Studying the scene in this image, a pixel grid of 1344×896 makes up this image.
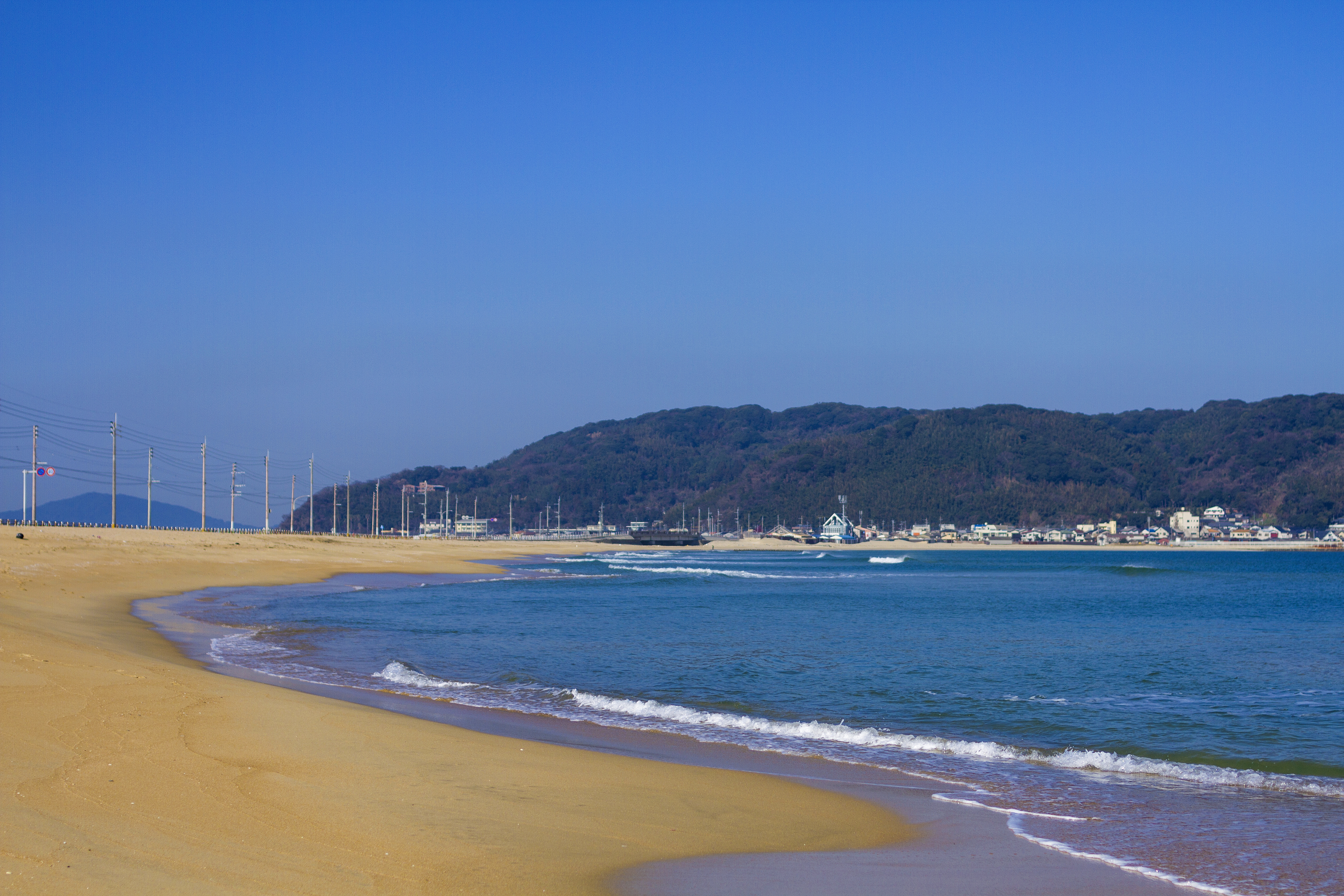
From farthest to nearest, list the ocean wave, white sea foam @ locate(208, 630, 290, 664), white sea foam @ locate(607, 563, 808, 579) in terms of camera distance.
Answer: white sea foam @ locate(607, 563, 808, 579), white sea foam @ locate(208, 630, 290, 664), the ocean wave

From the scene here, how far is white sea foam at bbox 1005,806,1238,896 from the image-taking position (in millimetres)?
6648

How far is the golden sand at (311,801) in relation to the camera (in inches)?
222

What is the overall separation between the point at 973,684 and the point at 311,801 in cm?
1237

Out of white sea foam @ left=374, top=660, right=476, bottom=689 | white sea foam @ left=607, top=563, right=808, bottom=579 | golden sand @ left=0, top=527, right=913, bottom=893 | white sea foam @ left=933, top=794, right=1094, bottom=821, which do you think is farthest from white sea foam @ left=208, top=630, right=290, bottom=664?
white sea foam @ left=607, top=563, right=808, bottom=579

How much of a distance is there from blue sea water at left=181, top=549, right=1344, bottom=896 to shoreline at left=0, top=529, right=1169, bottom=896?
2.28ft

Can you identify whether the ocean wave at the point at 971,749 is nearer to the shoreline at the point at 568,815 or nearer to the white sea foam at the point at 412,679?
the shoreline at the point at 568,815

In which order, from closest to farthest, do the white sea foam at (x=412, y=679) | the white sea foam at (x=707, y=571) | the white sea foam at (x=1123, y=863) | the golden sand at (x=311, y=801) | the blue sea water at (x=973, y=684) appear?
the golden sand at (x=311, y=801)
the white sea foam at (x=1123, y=863)
the blue sea water at (x=973, y=684)
the white sea foam at (x=412, y=679)
the white sea foam at (x=707, y=571)

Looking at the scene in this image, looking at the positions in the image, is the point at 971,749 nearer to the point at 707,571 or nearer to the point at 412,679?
the point at 412,679

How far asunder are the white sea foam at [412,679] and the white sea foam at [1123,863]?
10.1m

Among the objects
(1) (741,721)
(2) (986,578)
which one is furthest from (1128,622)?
(2) (986,578)

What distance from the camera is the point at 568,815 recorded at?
7832mm

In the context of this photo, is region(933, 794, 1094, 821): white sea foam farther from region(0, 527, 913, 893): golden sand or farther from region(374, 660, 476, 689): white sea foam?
region(374, 660, 476, 689): white sea foam

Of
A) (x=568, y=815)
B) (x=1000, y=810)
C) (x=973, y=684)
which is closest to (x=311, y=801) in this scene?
(x=568, y=815)

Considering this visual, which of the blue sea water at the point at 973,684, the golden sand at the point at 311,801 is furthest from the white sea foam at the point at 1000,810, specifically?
the golden sand at the point at 311,801
